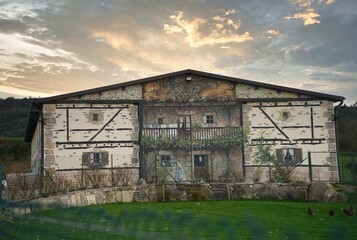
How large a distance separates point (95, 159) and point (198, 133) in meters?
6.84

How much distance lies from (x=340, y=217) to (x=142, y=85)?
15581 mm

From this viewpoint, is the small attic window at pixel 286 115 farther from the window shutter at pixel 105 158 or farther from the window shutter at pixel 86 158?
the window shutter at pixel 86 158

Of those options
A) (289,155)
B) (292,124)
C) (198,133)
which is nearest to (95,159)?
(198,133)

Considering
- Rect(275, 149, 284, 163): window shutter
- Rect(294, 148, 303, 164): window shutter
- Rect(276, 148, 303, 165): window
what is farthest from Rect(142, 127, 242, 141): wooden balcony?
Rect(294, 148, 303, 164): window shutter

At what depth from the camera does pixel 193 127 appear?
1054 inches

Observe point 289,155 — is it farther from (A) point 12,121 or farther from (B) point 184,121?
(A) point 12,121

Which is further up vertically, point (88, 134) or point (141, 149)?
point (88, 134)

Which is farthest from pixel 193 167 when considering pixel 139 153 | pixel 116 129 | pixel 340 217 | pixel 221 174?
pixel 340 217

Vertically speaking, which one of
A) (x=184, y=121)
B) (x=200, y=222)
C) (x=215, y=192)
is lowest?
(x=215, y=192)

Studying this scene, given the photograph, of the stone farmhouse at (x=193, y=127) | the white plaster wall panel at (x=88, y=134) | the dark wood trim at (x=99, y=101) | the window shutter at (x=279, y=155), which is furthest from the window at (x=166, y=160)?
the window shutter at (x=279, y=155)

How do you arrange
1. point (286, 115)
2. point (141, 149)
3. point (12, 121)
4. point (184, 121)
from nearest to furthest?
1. point (141, 149)
2. point (286, 115)
3. point (184, 121)
4. point (12, 121)

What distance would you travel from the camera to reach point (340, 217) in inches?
545

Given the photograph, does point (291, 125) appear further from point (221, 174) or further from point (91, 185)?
point (91, 185)

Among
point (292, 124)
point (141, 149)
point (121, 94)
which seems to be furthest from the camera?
point (292, 124)
